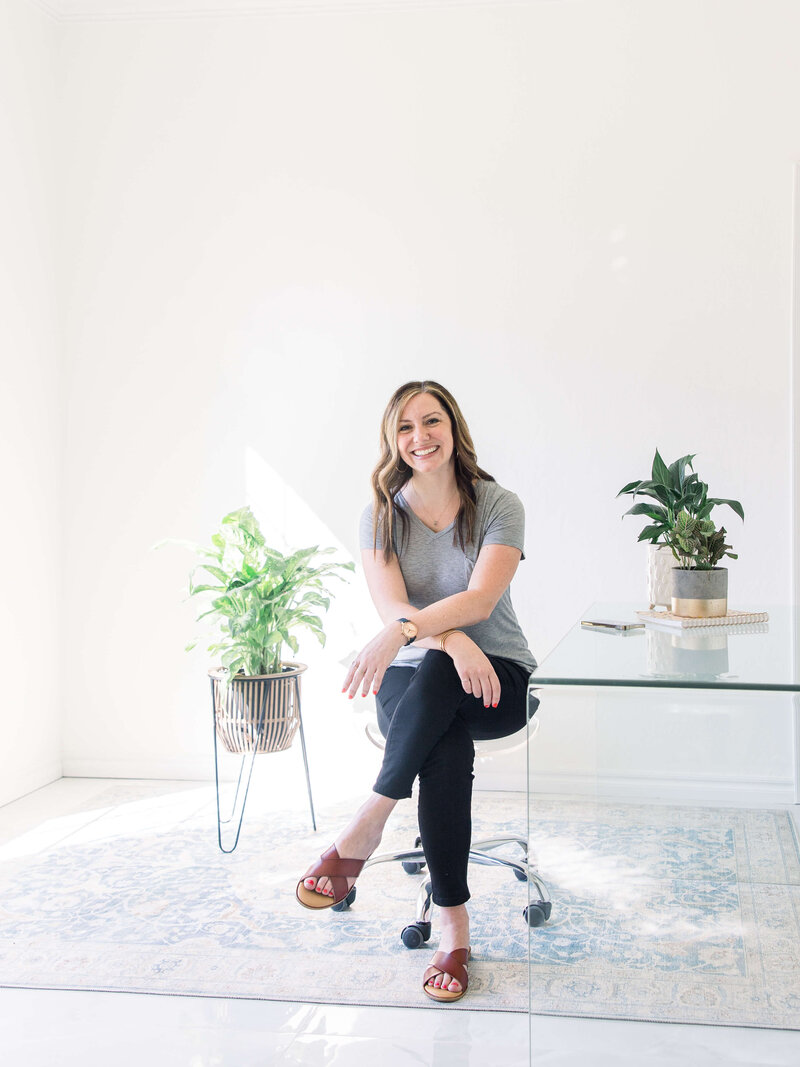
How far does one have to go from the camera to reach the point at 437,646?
2.09 meters

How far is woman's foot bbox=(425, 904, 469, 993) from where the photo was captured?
6.07 ft

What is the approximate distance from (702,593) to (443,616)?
1.82ft

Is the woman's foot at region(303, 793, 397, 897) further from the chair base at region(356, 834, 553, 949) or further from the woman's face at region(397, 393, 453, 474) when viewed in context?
the woman's face at region(397, 393, 453, 474)

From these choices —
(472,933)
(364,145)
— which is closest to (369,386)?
(364,145)

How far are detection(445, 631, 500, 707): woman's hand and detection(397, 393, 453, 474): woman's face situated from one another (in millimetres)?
500

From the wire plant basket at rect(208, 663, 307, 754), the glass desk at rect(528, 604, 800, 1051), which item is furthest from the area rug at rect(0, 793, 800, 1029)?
the wire plant basket at rect(208, 663, 307, 754)

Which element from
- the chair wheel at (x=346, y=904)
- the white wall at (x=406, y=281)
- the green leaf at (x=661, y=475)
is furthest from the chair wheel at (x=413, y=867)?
the green leaf at (x=661, y=475)

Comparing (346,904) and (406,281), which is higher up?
(406,281)

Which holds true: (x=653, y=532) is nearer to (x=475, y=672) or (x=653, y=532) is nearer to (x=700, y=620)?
(x=700, y=620)

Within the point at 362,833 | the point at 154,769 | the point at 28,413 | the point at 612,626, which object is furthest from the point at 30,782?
the point at 612,626

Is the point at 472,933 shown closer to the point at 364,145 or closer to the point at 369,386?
the point at 369,386

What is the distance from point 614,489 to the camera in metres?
3.26

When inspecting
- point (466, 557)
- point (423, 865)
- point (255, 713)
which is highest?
point (466, 557)

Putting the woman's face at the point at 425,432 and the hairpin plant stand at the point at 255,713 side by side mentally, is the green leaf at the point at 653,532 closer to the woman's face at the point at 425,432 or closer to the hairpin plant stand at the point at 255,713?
the woman's face at the point at 425,432
